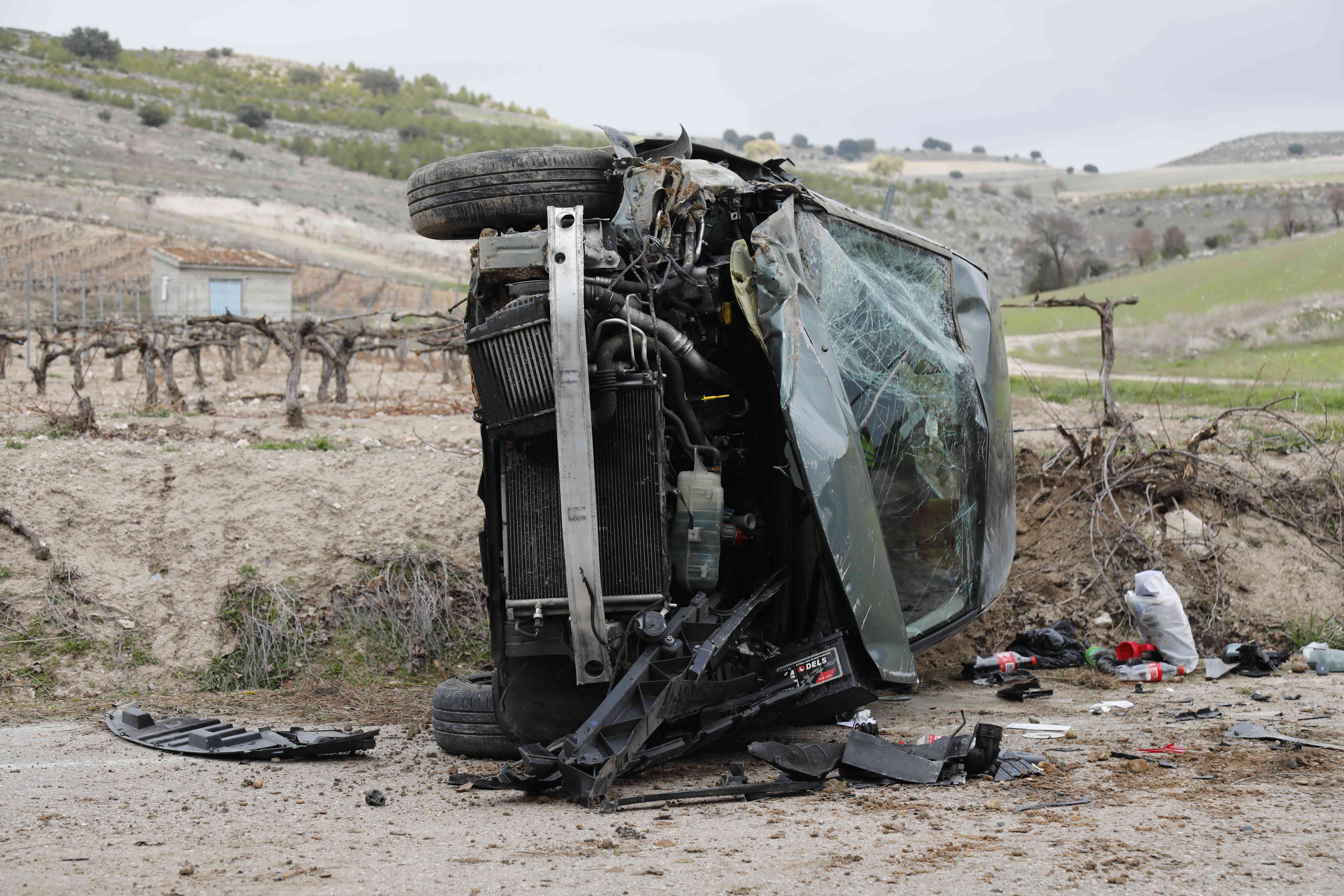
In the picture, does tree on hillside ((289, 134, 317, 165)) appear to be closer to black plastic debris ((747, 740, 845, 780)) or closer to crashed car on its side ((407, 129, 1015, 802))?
crashed car on its side ((407, 129, 1015, 802))

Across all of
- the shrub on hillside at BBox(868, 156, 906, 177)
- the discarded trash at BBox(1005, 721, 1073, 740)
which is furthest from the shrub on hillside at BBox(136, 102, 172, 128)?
the discarded trash at BBox(1005, 721, 1073, 740)

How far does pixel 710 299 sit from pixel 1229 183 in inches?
4158

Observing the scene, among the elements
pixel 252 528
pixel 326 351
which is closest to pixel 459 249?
pixel 326 351

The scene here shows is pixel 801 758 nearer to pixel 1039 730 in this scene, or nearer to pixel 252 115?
pixel 1039 730

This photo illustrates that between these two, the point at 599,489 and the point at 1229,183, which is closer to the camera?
the point at 599,489

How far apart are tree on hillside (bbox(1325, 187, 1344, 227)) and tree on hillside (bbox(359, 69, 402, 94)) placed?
90.1 m

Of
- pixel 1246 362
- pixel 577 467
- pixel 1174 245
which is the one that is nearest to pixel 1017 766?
pixel 577 467

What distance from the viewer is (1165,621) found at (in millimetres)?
7008

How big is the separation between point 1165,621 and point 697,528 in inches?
147

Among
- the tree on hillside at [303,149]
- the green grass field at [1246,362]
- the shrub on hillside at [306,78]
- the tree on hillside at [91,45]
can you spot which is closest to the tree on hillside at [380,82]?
the shrub on hillside at [306,78]

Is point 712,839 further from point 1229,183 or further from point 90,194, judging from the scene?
point 1229,183

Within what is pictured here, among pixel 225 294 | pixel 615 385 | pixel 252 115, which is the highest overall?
pixel 252 115

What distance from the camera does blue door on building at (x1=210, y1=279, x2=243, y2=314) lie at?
33969mm

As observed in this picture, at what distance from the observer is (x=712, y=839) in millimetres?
3627
